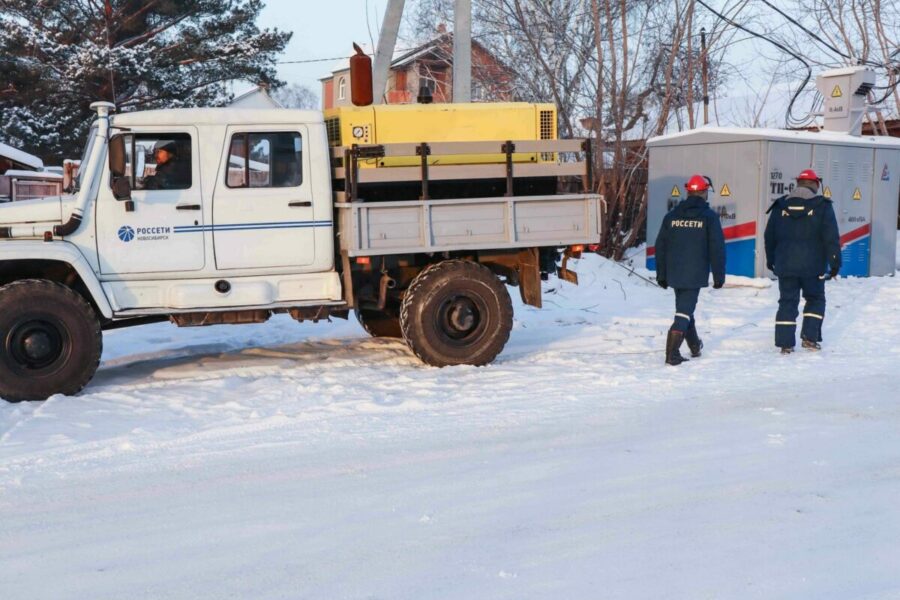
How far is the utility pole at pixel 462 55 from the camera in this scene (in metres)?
13.5

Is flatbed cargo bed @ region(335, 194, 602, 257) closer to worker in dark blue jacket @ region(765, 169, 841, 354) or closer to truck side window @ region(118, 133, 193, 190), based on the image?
truck side window @ region(118, 133, 193, 190)

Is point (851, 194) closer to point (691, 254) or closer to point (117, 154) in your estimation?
point (691, 254)

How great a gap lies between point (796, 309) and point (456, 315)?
3369 millimetres

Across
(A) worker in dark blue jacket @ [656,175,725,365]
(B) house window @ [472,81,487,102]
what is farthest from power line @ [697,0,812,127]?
(A) worker in dark blue jacket @ [656,175,725,365]

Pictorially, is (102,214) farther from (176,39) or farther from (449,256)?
(176,39)

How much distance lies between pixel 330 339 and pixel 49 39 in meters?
21.4

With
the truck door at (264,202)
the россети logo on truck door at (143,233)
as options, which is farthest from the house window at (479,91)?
the россети logo on truck door at (143,233)

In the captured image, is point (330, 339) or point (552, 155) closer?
point (552, 155)

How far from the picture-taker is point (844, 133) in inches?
693

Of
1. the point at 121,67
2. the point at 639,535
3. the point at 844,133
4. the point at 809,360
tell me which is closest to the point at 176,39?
the point at 121,67

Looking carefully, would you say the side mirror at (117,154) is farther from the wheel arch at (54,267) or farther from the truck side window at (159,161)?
the wheel arch at (54,267)

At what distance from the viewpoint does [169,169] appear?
8641 millimetres

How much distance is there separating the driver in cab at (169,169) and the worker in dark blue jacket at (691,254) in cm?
444

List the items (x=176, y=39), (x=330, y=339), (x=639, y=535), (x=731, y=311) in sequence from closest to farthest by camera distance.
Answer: (x=639, y=535) → (x=330, y=339) → (x=731, y=311) → (x=176, y=39)
